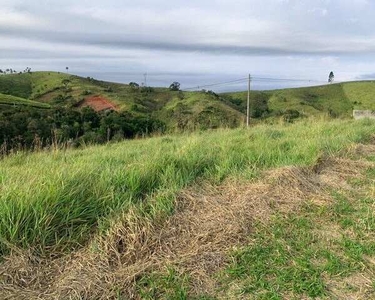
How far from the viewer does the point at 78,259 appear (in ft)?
9.78

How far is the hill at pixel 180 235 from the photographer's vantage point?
8.77ft

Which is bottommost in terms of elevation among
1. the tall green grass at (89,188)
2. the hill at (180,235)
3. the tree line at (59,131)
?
the tree line at (59,131)

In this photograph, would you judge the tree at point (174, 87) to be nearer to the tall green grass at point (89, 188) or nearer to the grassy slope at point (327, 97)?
the grassy slope at point (327, 97)

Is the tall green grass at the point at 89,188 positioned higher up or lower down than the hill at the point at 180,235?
higher up

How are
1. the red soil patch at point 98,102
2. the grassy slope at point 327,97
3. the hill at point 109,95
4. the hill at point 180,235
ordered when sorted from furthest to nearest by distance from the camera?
1. the grassy slope at point 327,97
2. the red soil patch at point 98,102
3. the hill at point 109,95
4. the hill at point 180,235

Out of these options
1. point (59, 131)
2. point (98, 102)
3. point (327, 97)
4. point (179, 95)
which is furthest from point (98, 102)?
point (59, 131)

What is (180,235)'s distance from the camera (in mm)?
3434

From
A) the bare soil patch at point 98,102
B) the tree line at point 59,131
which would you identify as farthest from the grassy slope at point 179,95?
the tree line at point 59,131

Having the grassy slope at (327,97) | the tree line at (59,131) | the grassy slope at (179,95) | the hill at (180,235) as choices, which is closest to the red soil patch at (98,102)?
the grassy slope at (179,95)

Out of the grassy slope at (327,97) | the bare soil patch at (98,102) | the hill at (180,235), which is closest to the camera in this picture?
the hill at (180,235)

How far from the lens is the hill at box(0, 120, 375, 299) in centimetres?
267

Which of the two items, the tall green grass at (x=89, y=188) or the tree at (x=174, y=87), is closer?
the tall green grass at (x=89, y=188)

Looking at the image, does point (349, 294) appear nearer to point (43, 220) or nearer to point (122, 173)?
point (43, 220)

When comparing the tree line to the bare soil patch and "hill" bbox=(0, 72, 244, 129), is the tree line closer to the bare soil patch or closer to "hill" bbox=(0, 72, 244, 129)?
"hill" bbox=(0, 72, 244, 129)
